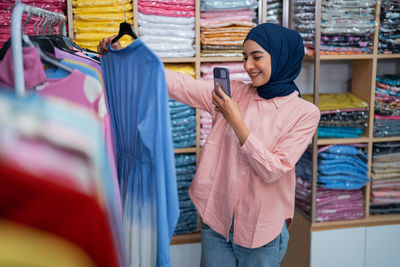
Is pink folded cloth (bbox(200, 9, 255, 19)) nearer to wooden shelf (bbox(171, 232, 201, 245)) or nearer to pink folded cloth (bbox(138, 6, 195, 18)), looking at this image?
pink folded cloth (bbox(138, 6, 195, 18))

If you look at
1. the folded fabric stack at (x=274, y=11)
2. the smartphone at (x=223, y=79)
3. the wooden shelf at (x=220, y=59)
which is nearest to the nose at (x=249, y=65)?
the smartphone at (x=223, y=79)

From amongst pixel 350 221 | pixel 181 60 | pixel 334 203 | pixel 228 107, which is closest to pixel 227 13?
pixel 181 60

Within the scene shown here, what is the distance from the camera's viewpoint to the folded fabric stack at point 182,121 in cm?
233

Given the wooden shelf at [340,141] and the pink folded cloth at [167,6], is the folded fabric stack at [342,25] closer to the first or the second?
the wooden shelf at [340,141]

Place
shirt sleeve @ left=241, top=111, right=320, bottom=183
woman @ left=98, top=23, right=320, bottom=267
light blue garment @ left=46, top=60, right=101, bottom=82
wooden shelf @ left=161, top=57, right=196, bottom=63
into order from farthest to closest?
1. wooden shelf @ left=161, top=57, right=196, bottom=63
2. woman @ left=98, top=23, right=320, bottom=267
3. shirt sleeve @ left=241, top=111, right=320, bottom=183
4. light blue garment @ left=46, top=60, right=101, bottom=82

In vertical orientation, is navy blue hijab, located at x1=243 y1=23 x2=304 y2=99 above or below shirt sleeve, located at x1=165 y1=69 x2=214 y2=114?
above

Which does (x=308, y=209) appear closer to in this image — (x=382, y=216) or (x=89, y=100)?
(x=382, y=216)

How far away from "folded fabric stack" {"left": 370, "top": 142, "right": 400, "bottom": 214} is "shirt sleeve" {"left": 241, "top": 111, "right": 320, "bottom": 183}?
1.07 metres

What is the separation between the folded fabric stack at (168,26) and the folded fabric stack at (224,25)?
79mm

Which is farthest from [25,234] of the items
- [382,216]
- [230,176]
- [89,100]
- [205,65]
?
[382,216]

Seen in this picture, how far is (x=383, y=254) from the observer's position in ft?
8.29

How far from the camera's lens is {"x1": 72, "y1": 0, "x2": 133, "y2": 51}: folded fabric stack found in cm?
216

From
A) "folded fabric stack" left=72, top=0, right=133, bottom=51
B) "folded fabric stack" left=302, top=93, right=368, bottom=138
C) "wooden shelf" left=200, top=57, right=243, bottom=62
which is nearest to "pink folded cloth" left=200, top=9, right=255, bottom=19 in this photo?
"wooden shelf" left=200, top=57, right=243, bottom=62

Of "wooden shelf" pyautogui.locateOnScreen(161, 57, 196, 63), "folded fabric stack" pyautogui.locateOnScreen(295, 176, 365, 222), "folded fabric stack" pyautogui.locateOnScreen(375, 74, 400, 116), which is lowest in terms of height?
"folded fabric stack" pyautogui.locateOnScreen(295, 176, 365, 222)
